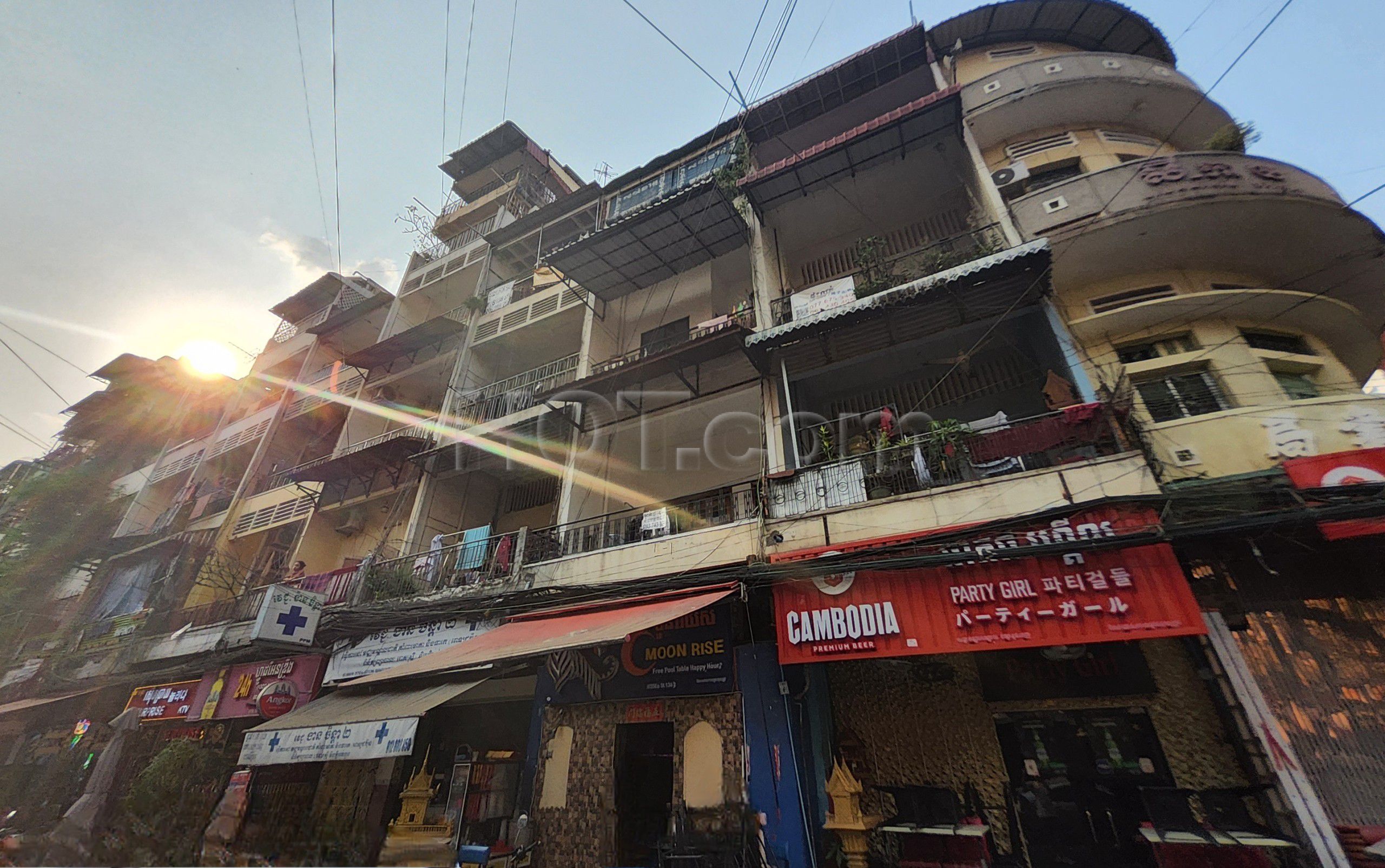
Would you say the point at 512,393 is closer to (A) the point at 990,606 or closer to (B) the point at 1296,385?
(A) the point at 990,606

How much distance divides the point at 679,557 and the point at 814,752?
3.60m

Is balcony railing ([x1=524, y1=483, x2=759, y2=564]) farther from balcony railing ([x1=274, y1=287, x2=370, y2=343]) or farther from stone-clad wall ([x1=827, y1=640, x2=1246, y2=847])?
balcony railing ([x1=274, y1=287, x2=370, y2=343])

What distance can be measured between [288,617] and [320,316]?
64.3 ft

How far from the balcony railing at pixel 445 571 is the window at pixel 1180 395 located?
38.5 feet

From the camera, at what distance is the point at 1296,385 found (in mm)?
7914

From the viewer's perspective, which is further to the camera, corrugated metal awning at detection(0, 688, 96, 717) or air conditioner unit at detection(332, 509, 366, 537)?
air conditioner unit at detection(332, 509, 366, 537)

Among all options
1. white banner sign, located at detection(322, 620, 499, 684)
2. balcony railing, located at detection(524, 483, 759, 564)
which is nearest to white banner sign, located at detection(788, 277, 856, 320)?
balcony railing, located at detection(524, 483, 759, 564)

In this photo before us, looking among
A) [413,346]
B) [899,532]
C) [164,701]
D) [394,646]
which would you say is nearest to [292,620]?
[394,646]

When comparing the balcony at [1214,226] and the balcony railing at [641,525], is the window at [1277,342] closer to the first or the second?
the balcony at [1214,226]

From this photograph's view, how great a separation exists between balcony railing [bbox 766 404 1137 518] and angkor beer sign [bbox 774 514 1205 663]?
135 cm

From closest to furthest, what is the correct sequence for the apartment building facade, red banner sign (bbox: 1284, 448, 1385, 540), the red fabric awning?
red banner sign (bbox: 1284, 448, 1385, 540)
the apartment building facade
the red fabric awning

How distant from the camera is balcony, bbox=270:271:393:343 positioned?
22078 millimetres

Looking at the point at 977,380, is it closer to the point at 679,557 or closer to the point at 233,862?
the point at 679,557

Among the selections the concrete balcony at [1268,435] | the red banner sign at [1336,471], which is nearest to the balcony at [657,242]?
the concrete balcony at [1268,435]
